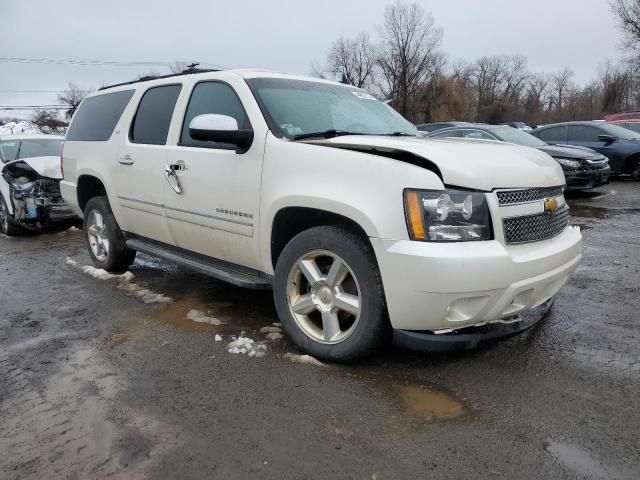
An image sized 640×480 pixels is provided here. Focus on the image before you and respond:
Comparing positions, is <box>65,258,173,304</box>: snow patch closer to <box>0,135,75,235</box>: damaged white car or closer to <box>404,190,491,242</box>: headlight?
<box>0,135,75,235</box>: damaged white car

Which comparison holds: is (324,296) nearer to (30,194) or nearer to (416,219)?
(416,219)

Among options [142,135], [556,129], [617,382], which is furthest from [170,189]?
[556,129]

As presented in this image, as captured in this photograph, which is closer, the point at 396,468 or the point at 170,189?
the point at 396,468

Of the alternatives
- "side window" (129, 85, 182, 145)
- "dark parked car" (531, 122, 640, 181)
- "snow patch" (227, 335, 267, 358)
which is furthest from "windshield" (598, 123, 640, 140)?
"snow patch" (227, 335, 267, 358)

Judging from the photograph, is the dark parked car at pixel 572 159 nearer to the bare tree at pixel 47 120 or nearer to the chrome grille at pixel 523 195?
the chrome grille at pixel 523 195

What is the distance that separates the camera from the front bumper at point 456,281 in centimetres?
266

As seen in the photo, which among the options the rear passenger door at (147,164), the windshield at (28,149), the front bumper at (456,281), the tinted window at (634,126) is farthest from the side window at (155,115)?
the tinted window at (634,126)

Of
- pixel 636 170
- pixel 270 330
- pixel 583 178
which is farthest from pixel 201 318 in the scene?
pixel 636 170

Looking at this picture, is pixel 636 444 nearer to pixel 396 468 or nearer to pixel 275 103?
pixel 396 468

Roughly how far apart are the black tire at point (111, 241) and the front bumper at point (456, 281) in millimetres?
3428

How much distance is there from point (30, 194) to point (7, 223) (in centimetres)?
72

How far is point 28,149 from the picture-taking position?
8.72 m

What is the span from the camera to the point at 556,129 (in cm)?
1284

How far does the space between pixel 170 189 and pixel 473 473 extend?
10.1 feet
